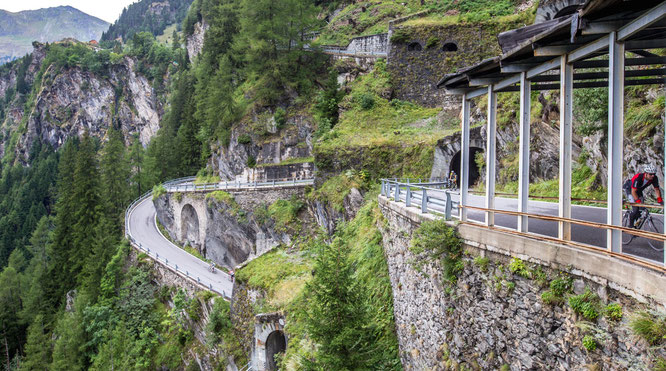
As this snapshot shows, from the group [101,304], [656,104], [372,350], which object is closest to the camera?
[372,350]

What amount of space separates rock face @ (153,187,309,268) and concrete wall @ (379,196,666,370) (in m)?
15.4

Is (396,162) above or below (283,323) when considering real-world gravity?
above

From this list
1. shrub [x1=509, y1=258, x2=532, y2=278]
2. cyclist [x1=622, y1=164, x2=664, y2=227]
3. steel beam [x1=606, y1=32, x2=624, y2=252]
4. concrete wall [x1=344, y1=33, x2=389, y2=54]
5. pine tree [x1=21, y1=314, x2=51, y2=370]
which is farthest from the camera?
concrete wall [x1=344, y1=33, x2=389, y2=54]

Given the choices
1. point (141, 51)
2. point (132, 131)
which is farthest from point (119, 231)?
point (141, 51)

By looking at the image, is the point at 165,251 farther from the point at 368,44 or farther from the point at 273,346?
the point at 368,44

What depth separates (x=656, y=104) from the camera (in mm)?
9547

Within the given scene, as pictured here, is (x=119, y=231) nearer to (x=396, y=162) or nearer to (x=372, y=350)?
(x=396, y=162)

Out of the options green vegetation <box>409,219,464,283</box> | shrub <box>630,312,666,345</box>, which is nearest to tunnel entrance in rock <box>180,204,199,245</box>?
green vegetation <box>409,219,464,283</box>

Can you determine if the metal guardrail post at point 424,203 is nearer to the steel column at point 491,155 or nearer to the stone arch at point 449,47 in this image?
the steel column at point 491,155

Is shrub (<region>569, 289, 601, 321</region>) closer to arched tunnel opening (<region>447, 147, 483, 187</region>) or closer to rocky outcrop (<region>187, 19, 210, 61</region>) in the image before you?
arched tunnel opening (<region>447, 147, 483, 187</region>)

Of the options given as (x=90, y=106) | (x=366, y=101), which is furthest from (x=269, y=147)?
(x=90, y=106)

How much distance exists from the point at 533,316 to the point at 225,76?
1395 inches

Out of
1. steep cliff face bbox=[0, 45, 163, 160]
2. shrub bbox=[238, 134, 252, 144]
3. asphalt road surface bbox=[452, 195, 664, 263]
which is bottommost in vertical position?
asphalt road surface bbox=[452, 195, 664, 263]

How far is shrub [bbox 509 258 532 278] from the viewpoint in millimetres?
4875
